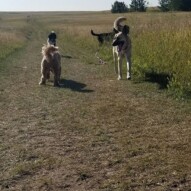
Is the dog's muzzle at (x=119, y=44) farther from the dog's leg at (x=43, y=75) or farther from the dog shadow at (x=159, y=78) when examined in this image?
the dog's leg at (x=43, y=75)

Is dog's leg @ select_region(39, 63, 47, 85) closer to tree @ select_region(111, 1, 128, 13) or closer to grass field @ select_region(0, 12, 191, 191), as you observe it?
grass field @ select_region(0, 12, 191, 191)

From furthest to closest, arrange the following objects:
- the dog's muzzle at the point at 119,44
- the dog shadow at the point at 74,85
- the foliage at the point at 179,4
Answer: the foliage at the point at 179,4 → the dog's muzzle at the point at 119,44 → the dog shadow at the point at 74,85

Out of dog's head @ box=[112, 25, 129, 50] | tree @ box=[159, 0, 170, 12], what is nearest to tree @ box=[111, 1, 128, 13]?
tree @ box=[159, 0, 170, 12]

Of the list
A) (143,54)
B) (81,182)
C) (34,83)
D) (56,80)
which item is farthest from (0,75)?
(81,182)

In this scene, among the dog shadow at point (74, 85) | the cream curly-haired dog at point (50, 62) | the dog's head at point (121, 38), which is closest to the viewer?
the dog shadow at point (74, 85)

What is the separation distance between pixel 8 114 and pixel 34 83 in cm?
405

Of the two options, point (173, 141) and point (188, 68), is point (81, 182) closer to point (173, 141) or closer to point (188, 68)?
point (173, 141)

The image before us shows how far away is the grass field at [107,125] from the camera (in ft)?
16.3

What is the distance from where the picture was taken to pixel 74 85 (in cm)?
1181

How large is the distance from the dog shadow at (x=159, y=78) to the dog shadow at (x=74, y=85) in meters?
1.73

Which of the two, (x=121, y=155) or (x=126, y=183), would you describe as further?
(x=121, y=155)

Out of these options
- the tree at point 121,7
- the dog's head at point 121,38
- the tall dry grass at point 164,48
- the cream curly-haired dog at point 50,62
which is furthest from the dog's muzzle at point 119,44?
the tree at point 121,7

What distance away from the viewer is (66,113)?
8352mm

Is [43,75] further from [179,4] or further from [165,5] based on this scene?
[179,4]
